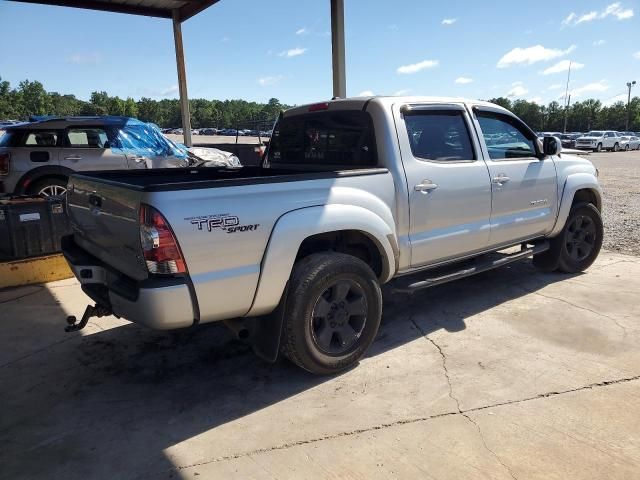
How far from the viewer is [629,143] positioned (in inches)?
1516

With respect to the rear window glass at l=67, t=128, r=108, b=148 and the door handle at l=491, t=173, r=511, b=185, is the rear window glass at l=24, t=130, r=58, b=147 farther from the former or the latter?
the door handle at l=491, t=173, r=511, b=185

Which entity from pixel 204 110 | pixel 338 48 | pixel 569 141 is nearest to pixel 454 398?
pixel 338 48

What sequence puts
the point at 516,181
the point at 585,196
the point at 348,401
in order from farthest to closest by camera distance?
the point at 585,196 → the point at 516,181 → the point at 348,401

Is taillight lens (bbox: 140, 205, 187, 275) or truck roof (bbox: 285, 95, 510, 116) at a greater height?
truck roof (bbox: 285, 95, 510, 116)

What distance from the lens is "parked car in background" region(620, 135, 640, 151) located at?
3806cm

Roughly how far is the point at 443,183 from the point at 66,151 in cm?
630

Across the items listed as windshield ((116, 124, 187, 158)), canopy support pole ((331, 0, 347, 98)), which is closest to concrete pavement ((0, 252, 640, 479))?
windshield ((116, 124, 187, 158))

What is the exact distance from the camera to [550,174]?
5.05 metres

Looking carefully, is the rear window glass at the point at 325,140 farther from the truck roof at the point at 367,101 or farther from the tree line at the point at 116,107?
the tree line at the point at 116,107

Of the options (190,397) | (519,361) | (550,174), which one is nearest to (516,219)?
(550,174)

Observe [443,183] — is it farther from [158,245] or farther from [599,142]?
Answer: [599,142]

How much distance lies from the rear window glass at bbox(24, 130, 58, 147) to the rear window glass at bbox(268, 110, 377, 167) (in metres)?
4.67

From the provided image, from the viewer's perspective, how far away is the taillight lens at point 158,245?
2.60 metres

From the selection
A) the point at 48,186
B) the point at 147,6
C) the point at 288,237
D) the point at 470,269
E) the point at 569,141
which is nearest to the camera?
the point at 288,237
